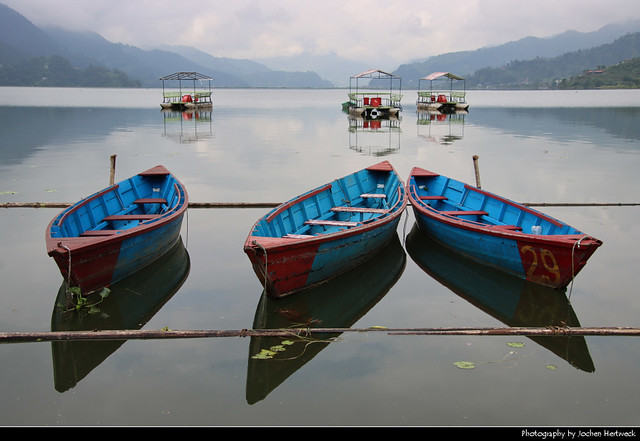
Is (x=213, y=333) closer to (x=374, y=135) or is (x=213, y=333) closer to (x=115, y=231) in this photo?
(x=115, y=231)

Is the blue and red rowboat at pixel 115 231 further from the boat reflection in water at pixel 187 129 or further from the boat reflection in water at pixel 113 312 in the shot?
the boat reflection in water at pixel 187 129

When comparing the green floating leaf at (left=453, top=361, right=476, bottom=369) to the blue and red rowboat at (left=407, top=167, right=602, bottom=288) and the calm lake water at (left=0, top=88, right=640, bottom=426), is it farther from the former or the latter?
the blue and red rowboat at (left=407, top=167, right=602, bottom=288)

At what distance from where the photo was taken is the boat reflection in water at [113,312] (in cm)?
657

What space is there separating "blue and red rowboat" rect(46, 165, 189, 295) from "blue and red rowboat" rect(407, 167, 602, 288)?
5442mm

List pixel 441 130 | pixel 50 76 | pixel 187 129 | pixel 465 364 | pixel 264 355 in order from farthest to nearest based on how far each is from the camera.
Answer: pixel 50 76 → pixel 441 130 → pixel 187 129 → pixel 264 355 → pixel 465 364

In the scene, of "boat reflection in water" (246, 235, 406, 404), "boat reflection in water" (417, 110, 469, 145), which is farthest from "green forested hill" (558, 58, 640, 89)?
"boat reflection in water" (246, 235, 406, 404)

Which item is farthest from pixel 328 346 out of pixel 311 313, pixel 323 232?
pixel 323 232

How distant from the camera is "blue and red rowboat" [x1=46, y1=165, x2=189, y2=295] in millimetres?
7800

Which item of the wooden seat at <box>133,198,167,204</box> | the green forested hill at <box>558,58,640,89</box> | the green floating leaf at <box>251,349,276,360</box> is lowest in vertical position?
the green floating leaf at <box>251,349,276,360</box>

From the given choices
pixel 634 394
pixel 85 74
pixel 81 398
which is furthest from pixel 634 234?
pixel 85 74

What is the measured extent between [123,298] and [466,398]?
5.57 metres

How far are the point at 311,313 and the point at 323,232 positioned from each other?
9.15ft

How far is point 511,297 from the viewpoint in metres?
8.84

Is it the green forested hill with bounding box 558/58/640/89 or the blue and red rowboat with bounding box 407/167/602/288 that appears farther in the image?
the green forested hill with bounding box 558/58/640/89
